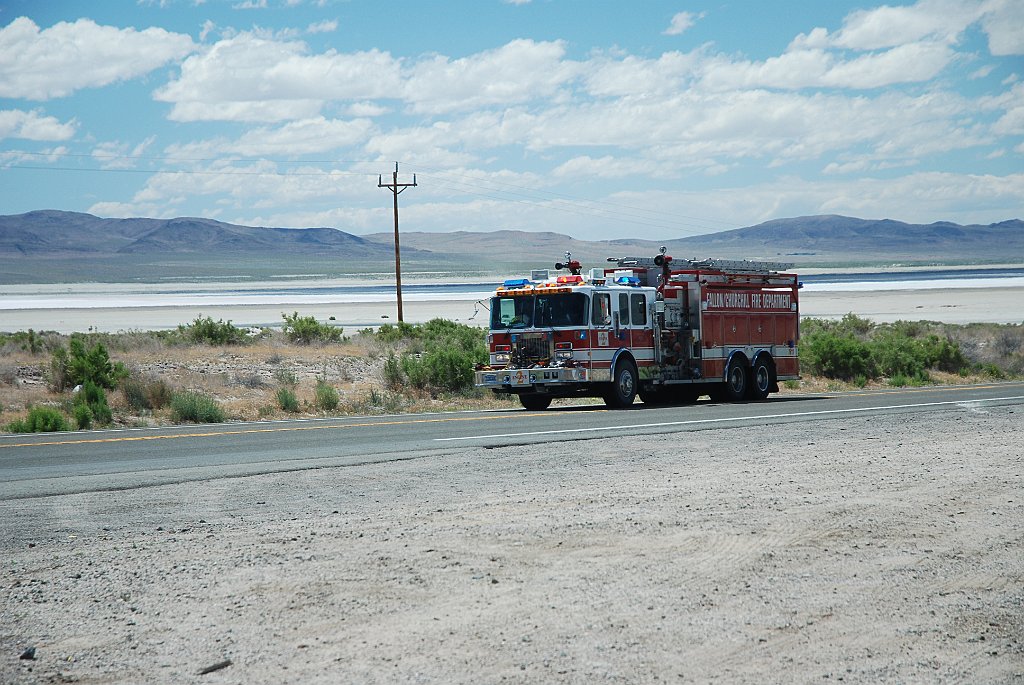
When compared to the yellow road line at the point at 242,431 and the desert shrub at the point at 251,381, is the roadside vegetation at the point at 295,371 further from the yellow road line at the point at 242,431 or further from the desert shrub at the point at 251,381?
the yellow road line at the point at 242,431

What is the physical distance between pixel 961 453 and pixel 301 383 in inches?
824

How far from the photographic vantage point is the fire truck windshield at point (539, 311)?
25.0 meters

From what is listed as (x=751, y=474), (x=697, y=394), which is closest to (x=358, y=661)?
(x=751, y=474)

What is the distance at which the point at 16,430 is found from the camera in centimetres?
2184

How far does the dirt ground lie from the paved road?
153 cm

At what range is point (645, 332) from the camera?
26.4 m

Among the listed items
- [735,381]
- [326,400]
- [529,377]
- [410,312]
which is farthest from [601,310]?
[410,312]

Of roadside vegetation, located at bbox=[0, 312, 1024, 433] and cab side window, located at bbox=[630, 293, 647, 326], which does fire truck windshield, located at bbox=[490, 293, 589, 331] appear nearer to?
cab side window, located at bbox=[630, 293, 647, 326]

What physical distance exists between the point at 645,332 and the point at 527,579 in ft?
60.3

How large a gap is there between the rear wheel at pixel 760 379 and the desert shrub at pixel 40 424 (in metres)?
15.0

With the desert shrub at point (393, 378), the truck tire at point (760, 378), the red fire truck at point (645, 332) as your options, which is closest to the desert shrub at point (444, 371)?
the desert shrub at point (393, 378)

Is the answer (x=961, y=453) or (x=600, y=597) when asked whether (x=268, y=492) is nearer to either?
(x=600, y=597)

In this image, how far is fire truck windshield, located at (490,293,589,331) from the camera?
25047 mm

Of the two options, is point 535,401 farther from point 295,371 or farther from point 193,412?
point 295,371
